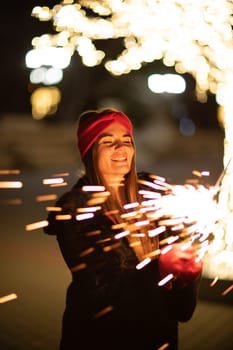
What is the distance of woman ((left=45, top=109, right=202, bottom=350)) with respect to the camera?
2484 mm

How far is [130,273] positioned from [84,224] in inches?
11.6

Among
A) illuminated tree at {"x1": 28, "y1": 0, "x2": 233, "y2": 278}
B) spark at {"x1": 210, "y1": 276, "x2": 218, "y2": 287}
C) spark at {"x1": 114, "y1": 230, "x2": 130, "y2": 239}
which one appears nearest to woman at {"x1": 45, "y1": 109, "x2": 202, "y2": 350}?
spark at {"x1": 114, "y1": 230, "x2": 130, "y2": 239}

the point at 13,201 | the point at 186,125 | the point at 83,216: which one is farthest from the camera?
the point at 186,125

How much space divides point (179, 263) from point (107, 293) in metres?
0.35

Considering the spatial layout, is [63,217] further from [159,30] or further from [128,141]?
[159,30]

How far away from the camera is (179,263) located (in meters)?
2.58

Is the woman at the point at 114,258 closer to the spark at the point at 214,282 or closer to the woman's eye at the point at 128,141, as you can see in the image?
the woman's eye at the point at 128,141

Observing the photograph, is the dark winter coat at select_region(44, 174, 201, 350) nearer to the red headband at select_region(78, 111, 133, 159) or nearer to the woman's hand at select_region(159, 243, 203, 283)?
the woman's hand at select_region(159, 243, 203, 283)

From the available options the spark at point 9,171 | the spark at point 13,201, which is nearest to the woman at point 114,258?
the spark at point 13,201

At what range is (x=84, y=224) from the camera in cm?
247

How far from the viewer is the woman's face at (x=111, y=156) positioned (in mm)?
2562

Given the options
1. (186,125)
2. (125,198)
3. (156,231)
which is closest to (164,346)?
(156,231)

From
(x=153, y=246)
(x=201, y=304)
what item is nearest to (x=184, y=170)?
(x=201, y=304)

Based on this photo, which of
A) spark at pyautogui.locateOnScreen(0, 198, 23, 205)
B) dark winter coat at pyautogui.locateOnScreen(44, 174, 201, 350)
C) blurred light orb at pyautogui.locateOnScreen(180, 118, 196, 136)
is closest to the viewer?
dark winter coat at pyautogui.locateOnScreen(44, 174, 201, 350)
